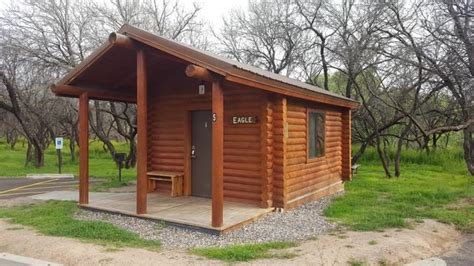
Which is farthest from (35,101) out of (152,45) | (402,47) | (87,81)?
(402,47)

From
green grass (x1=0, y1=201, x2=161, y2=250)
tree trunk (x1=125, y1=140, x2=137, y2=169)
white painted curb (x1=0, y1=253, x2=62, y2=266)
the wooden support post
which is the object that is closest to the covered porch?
green grass (x1=0, y1=201, x2=161, y2=250)

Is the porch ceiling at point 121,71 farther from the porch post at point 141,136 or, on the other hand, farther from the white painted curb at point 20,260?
the white painted curb at point 20,260

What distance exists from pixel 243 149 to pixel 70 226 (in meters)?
3.45

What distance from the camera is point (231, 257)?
Result: 4.99 meters

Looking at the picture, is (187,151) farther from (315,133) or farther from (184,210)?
(315,133)

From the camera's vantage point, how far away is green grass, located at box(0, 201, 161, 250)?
18.7 ft

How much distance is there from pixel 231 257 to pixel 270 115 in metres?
3.47

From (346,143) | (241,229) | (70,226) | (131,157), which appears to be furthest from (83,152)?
(131,157)

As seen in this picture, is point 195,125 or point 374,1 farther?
point 374,1

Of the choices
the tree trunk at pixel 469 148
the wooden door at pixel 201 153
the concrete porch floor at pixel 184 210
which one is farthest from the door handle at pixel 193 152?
the tree trunk at pixel 469 148

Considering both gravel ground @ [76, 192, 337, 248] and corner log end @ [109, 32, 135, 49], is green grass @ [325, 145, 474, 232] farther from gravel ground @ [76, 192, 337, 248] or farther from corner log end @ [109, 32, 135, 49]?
corner log end @ [109, 32, 135, 49]

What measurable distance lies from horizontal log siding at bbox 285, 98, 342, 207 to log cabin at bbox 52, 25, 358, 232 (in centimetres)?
2

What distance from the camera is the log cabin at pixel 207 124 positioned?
6.71 m

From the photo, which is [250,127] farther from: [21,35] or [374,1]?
[21,35]
